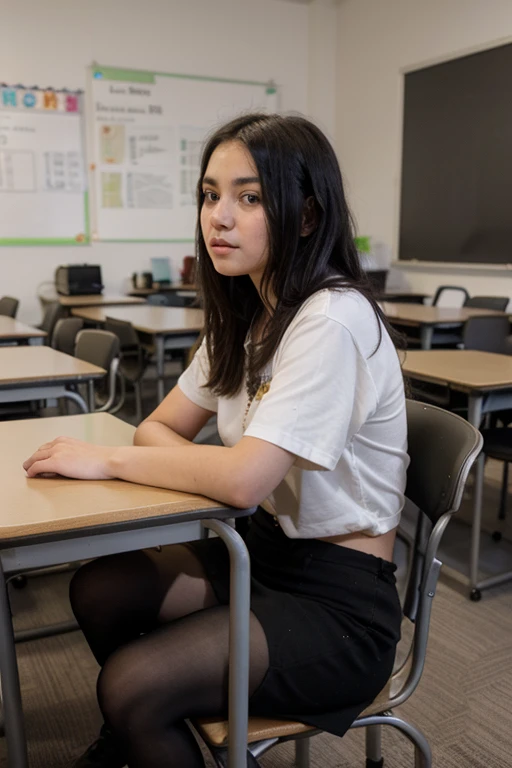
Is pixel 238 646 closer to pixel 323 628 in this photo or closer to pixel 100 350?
pixel 323 628

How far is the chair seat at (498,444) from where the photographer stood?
2164mm

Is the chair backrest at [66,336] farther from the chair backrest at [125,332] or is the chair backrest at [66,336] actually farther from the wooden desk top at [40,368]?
the wooden desk top at [40,368]

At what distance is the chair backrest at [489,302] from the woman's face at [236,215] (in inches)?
149

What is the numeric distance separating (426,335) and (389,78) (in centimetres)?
322

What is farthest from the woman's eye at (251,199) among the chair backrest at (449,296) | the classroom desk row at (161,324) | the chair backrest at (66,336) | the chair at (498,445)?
the chair backrest at (449,296)

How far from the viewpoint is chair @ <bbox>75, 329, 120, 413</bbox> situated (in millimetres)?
2645

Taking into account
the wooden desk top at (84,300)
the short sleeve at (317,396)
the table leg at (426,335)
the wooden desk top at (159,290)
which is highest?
the short sleeve at (317,396)

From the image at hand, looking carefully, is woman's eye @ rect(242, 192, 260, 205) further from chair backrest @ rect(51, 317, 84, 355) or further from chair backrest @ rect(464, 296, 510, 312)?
chair backrest @ rect(464, 296, 510, 312)

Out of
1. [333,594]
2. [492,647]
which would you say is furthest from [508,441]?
[333,594]

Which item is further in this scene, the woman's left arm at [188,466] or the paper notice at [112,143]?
the paper notice at [112,143]

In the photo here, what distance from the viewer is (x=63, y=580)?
2281 millimetres

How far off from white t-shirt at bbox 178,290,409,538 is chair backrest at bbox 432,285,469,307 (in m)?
4.29

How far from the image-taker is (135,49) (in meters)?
5.83

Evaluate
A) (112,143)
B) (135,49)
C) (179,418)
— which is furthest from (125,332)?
(135,49)
